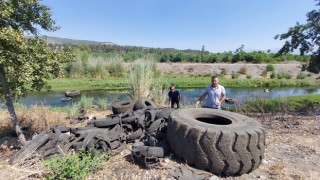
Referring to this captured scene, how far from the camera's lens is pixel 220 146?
3793mm

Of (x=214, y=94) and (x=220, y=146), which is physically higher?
(x=214, y=94)

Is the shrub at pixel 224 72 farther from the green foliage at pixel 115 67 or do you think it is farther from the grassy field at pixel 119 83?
the green foliage at pixel 115 67

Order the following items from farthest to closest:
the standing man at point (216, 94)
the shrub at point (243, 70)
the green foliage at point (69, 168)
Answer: the shrub at point (243, 70), the standing man at point (216, 94), the green foliage at point (69, 168)

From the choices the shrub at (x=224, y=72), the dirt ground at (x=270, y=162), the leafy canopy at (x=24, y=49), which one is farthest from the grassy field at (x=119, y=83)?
the leafy canopy at (x=24, y=49)

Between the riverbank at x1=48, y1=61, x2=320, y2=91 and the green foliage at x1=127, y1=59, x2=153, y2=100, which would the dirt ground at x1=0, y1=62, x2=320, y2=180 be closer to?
the green foliage at x1=127, y1=59, x2=153, y2=100

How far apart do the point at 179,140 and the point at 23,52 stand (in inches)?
128

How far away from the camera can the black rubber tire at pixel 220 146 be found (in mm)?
3803

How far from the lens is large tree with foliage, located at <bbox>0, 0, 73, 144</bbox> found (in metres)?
4.38

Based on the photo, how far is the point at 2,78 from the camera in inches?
192

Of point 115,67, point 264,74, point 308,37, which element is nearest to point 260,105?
point 308,37

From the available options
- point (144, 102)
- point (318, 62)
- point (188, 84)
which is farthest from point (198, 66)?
point (144, 102)

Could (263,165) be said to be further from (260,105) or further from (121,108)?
(260,105)

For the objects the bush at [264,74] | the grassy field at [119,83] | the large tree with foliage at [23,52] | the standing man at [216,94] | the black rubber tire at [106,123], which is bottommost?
the grassy field at [119,83]

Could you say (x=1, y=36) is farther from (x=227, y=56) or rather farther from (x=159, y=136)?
(x=227, y=56)
